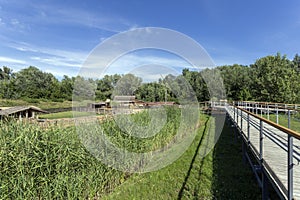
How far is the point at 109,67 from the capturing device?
6.46 meters

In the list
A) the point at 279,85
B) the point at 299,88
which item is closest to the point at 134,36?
the point at 279,85

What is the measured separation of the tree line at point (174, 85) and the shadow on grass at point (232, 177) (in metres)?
4.24

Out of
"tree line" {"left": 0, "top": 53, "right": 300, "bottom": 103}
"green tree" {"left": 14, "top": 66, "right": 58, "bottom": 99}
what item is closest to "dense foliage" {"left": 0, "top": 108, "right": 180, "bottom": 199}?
"tree line" {"left": 0, "top": 53, "right": 300, "bottom": 103}

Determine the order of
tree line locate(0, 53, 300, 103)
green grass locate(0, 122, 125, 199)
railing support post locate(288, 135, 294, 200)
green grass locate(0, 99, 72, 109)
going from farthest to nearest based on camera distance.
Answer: green grass locate(0, 99, 72, 109) → tree line locate(0, 53, 300, 103) → green grass locate(0, 122, 125, 199) → railing support post locate(288, 135, 294, 200)

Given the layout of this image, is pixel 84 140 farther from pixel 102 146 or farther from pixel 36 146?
pixel 36 146

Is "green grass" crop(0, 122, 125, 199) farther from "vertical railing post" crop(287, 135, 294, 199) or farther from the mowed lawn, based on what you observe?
"vertical railing post" crop(287, 135, 294, 199)

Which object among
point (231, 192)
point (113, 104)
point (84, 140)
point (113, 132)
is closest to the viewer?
point (231, 192)

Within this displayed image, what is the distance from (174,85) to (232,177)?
25.8 feet

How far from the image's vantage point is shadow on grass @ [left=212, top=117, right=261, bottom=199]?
12.6 ft

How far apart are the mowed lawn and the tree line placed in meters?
3.35

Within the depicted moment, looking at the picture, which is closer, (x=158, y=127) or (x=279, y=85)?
(x=158, y=127)

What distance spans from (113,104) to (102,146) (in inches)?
166

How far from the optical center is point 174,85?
12070 mm

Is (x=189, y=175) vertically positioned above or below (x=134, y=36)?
below
